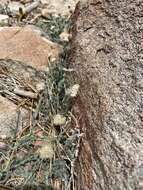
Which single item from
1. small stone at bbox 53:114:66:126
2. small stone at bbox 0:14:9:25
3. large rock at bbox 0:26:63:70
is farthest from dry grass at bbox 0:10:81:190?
small stone at bbox 0:14:9:25

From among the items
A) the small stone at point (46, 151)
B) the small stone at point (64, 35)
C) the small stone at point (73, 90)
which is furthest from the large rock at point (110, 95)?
the small stone at point (64, 35)

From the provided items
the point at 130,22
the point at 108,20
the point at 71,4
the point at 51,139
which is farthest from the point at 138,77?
the point at 71,4

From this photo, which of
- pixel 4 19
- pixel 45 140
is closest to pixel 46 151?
pixel 45 140

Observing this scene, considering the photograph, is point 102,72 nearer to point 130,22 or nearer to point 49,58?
point 130,22

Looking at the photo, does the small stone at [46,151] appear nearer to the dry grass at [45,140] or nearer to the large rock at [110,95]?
the dry grass at [45,140]

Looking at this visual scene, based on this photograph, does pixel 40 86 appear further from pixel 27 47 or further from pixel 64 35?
pixel 64 35

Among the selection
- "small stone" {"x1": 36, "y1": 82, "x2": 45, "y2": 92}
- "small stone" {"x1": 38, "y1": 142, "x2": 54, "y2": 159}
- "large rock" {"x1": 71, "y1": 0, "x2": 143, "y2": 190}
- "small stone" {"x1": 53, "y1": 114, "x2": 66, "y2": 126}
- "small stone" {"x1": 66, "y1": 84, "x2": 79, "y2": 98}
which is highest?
"large rock" {"x1": 71, "y1": 0, "x2": 143, "y2": 190}

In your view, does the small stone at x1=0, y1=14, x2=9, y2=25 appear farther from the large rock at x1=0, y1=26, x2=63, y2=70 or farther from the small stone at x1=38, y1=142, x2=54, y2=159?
the small stone at x1=38, y1=142, x2=54, y2=159
